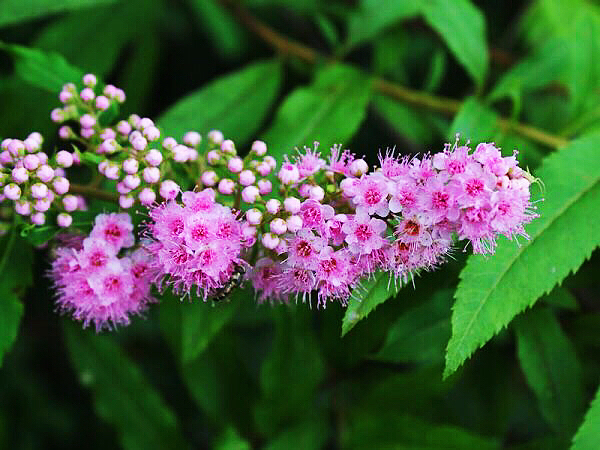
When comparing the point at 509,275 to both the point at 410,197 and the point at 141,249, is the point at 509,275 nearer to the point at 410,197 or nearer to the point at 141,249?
the point at 410,197

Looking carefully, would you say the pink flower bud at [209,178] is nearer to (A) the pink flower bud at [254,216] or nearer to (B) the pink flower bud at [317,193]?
(A) the pink flower bud at [254,216]

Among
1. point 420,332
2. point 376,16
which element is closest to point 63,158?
point 420,332

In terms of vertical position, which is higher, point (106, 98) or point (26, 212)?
point (106, 98)

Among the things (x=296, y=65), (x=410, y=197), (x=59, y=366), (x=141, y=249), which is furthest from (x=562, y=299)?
(x=59, y=366)

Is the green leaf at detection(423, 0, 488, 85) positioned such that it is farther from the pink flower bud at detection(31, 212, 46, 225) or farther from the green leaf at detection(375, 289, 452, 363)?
the pink flower bud at detection(31, 212, 46, 225)

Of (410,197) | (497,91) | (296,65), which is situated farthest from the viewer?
(296,65)

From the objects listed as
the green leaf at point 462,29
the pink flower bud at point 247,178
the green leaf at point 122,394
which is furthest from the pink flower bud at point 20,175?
the green leaf at point 462,29

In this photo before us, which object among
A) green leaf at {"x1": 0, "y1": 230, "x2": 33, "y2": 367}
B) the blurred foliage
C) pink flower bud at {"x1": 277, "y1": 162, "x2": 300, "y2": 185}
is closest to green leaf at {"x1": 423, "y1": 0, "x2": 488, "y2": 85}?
the blurred foliage
